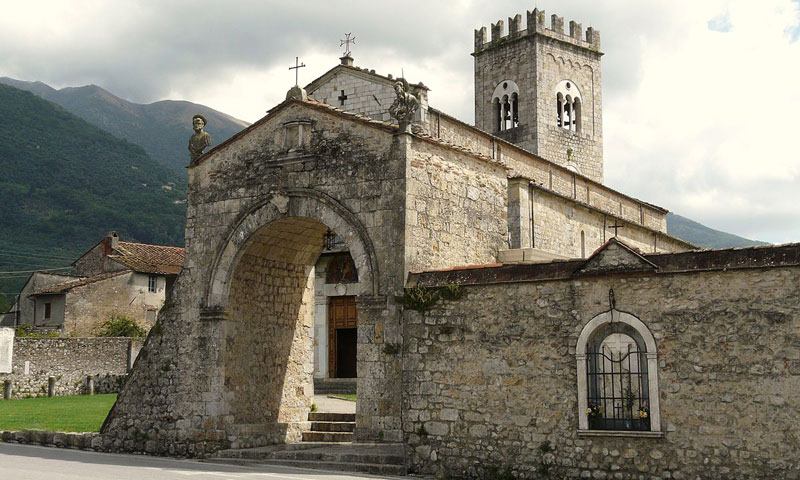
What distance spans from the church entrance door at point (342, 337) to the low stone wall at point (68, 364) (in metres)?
10.0

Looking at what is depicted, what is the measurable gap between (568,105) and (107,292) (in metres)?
25.7

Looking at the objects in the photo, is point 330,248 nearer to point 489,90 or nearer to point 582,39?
point 489,90

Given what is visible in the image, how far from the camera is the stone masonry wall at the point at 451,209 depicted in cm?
1527

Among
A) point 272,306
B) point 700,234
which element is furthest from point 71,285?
point 700,234

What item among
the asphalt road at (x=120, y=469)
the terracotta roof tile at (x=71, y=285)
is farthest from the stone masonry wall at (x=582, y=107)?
the asphalt road at (x=120, y=469)

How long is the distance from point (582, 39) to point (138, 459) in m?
36.2

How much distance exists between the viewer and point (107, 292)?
145 ft

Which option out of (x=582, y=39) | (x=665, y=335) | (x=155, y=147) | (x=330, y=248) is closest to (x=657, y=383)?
(x=665, y=335)

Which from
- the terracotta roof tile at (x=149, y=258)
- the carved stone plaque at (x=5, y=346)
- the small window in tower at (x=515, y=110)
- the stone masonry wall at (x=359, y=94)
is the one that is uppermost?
the small window in tower at (x=515, y=110)

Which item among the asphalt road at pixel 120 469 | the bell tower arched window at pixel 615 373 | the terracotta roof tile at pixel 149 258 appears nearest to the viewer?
the asphalt road at pixel 120 469

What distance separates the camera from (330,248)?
97.2 feet

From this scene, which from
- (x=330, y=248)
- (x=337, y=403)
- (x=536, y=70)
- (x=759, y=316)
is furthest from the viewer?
(x=536, y=70)

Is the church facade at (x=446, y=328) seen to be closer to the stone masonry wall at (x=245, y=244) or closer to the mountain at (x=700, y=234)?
the stone masonry wall at (x=245, y=244)

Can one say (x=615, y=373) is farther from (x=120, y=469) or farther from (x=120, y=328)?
(x=120, y=328)
